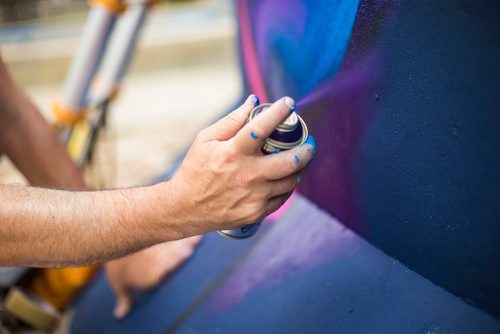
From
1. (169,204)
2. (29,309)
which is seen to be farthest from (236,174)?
(29,309)

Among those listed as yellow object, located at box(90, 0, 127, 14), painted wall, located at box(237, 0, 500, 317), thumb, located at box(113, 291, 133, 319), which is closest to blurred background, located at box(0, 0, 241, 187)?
yellow object, located at box(90, 0, 127, 14)

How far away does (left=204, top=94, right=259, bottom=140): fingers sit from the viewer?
2.56 feet

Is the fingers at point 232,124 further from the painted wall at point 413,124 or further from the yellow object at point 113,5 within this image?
the yellow object at point 113,5

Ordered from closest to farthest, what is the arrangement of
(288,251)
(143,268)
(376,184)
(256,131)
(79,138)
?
(256,131)
(376,184)
(288,251)
(143,268)
(79,138)

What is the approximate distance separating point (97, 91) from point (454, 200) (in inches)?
78.9

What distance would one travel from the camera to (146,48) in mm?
7719

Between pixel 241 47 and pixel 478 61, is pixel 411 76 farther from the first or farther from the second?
pixel 241 47

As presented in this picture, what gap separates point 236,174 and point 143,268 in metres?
0.84

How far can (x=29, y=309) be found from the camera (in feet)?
5.69

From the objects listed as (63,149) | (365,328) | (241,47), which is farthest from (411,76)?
(63,149)

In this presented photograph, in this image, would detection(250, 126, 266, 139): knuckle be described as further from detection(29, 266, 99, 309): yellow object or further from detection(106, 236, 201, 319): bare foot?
detection(29, 266, 99, 309): yellow object

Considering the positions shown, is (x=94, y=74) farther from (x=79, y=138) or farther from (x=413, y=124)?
(x=413, y=124)

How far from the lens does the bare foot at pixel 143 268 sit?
1470mm

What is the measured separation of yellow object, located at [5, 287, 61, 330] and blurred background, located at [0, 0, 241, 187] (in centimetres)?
135
